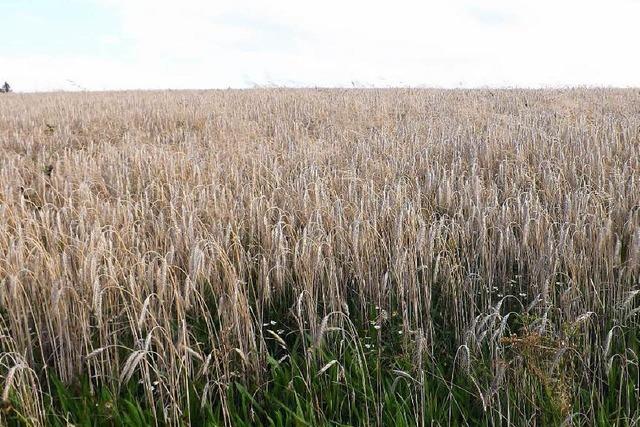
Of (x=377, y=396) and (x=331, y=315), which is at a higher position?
(x=331, y=315)

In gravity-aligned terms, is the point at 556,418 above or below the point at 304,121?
below

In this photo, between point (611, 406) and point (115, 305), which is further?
point (115, 305)

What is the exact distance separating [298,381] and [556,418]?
0.93 m

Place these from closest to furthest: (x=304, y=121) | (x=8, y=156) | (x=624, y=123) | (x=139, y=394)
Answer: (x=139, y=394) → (x=8, y=156) → (x=624, y=123) → (x=304, y=121)

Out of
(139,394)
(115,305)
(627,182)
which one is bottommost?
(139,394)

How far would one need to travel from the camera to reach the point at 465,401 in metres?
2.07

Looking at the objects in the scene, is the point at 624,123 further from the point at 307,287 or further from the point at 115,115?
the point at 115,115

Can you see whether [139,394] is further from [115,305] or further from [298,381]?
[298,381]

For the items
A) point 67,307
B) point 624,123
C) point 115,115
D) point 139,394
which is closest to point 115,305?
point 67,307

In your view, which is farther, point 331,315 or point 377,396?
point 331,315

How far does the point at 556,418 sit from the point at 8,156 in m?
6.68

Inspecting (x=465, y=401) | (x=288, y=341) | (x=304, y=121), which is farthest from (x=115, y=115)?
(x=465, y=401)

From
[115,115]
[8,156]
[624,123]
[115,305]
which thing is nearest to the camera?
[115,305]

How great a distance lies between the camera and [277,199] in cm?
421
